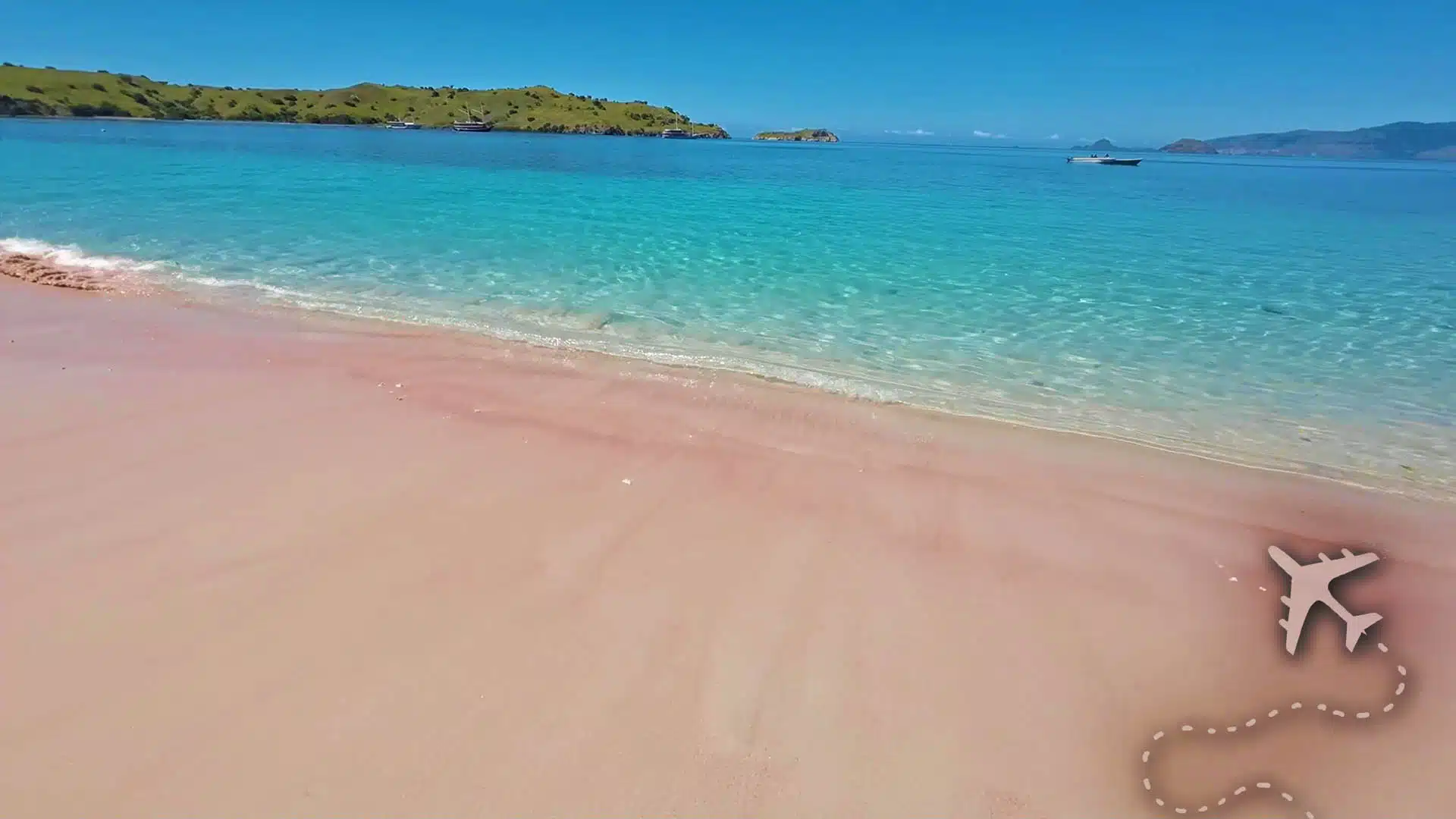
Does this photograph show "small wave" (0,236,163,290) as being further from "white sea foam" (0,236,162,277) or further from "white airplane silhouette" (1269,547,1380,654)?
"white airplane silhouette" (1269,547,1380,654)

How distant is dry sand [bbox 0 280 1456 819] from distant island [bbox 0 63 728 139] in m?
147

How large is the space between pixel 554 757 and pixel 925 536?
10.2 ft

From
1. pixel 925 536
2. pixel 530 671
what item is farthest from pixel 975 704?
pixel 530 671

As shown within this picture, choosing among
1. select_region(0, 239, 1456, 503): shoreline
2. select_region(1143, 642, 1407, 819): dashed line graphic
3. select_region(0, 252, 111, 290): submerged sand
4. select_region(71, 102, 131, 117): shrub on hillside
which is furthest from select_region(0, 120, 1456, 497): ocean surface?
select_region(71, 102, 131, 117): shrub on hillside

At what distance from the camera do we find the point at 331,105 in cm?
14525

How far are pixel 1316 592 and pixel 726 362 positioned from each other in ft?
20.5

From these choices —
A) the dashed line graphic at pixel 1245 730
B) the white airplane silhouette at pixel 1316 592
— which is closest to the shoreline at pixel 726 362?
the white airplane silhouette at pixel 1316 592

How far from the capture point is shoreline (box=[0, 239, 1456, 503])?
21.4 feet

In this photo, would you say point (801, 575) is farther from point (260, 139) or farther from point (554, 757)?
point (260, 139)

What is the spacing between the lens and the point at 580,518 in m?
5.02

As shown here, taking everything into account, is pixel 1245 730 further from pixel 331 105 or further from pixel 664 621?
pixel 331 105

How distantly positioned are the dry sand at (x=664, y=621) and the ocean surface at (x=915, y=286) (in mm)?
1726

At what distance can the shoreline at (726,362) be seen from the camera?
653 cm

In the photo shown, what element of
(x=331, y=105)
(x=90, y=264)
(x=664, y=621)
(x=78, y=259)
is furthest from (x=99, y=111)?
(x=664, y=621)
